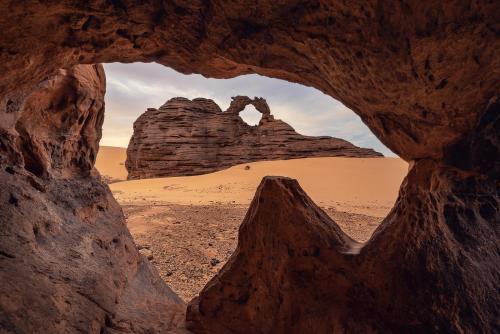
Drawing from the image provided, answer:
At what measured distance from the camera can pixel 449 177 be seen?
2.36 m

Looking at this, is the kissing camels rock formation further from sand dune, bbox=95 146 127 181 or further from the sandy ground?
sand dune, bbox=95 146 127 181

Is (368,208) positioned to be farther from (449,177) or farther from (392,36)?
(392,36)

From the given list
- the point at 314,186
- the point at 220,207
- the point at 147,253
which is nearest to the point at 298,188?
the point at 147,253

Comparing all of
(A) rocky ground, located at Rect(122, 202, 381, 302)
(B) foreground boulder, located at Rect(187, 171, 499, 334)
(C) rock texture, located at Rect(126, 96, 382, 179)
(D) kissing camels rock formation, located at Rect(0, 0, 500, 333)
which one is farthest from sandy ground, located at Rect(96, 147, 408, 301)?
(C) rock texture, located at Rect(126, 96, 382, 179)

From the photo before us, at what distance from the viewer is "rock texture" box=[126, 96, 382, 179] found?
2355 centimetres

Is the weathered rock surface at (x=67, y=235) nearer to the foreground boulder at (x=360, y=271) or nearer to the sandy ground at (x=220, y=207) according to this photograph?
the foreground boulder at (x=360, y=271)

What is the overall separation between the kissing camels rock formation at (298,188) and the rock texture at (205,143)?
21.0 metres

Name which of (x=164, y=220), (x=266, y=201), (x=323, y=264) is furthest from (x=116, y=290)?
(x=164, y=220)

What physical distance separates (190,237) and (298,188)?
12.3 ft

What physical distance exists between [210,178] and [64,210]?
14.7 metres

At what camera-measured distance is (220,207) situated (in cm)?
948

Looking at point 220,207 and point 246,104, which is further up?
point 246,104

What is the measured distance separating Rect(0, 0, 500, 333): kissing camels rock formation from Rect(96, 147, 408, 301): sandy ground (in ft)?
5.60

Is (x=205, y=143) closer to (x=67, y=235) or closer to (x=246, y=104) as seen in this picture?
(x=246, y=104)
